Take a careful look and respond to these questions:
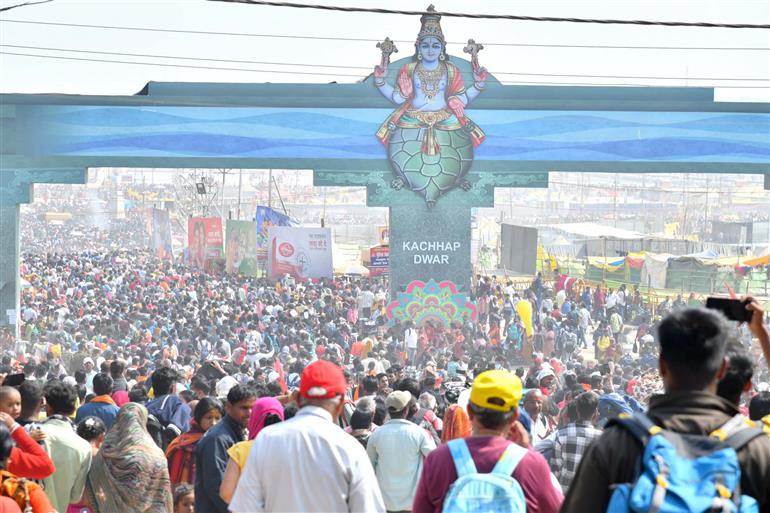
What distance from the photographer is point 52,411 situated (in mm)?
6730

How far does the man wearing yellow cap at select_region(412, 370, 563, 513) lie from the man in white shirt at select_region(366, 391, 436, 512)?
2.59 metres

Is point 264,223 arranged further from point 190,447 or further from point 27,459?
point 27,459

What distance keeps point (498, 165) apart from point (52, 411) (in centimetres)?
1658

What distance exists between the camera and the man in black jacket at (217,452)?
19.1ft

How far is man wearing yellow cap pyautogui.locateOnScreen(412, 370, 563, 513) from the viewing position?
3742 mm

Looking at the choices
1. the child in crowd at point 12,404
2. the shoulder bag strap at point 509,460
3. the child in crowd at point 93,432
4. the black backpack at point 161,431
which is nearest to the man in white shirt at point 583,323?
the black backpack at point 161,431

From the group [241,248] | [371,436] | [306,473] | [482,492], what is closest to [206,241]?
[241,248]

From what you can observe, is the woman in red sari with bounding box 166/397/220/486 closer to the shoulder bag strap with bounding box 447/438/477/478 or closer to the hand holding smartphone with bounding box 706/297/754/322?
the shoulder bag strap with bounding box 447/438/477/478

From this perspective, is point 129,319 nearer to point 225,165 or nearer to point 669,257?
point 225,165

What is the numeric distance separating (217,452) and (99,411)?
1.90 m

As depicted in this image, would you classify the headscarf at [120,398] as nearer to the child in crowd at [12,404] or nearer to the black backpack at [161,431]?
the black backpack at [161,431]

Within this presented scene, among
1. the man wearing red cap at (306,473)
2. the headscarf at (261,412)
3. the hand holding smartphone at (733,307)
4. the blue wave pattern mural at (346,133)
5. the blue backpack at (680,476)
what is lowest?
the headscarf at (261,412)

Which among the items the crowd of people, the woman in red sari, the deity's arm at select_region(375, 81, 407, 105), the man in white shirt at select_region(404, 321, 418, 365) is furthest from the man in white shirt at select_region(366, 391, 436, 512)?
the deity's arm at select_region(375, 81, 407, 105)

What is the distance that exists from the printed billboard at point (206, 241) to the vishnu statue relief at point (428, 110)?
4.36 metres
